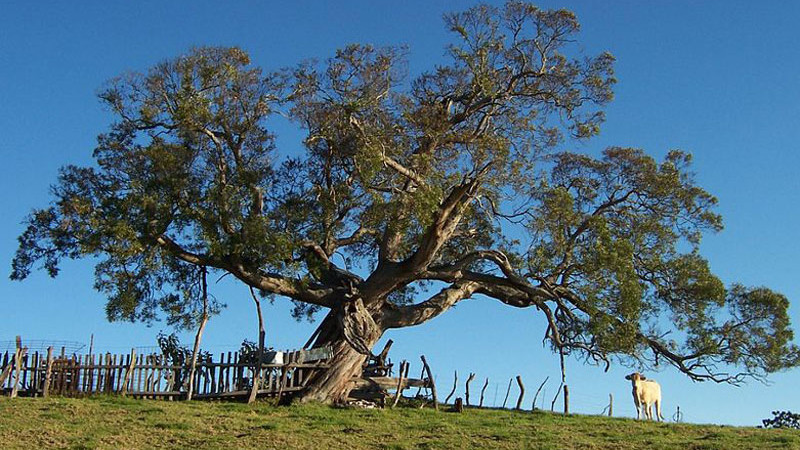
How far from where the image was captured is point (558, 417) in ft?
74.3

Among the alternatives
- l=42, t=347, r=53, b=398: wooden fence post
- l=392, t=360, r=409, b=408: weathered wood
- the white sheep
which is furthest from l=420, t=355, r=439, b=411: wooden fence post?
l=42, t=347, r=53, b=398: wooden fence post

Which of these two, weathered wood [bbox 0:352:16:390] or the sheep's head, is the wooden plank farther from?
weathered wood [bbox 0:352:16:390]

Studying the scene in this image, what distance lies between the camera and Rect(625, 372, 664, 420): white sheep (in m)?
23.9

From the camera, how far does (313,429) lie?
62.2 feet

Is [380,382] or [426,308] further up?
[426,308]

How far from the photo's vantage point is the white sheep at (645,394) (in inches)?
942

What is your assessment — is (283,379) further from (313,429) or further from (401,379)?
(313,429)

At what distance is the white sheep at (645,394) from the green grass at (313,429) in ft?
4.48

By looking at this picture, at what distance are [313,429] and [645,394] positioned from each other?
9.07 meters

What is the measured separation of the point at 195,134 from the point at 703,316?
43.2 feet

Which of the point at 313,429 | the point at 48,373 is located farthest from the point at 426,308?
the point at 48,373

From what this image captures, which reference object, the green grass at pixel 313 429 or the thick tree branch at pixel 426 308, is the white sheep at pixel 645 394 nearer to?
the green grass at pixel 313 429

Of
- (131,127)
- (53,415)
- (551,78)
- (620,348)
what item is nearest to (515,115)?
(551,78)

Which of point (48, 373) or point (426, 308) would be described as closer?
point (48, 373)
